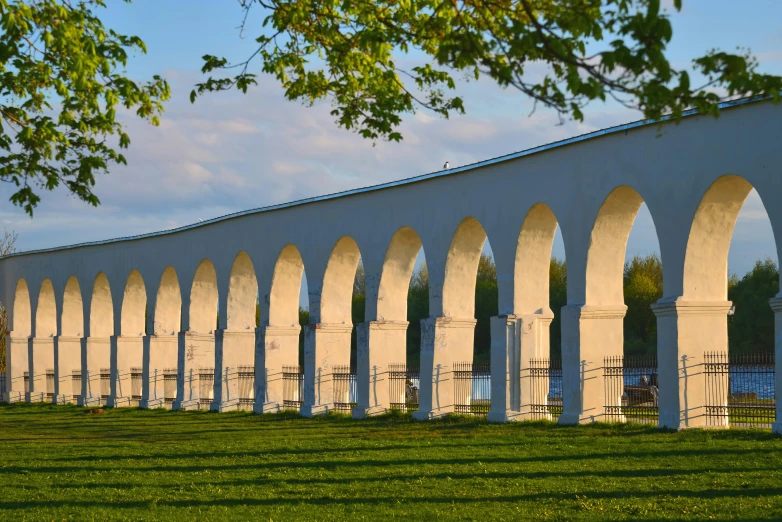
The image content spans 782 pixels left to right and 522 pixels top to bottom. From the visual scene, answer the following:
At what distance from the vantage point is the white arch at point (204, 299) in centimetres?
2839

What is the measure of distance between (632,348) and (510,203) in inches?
1069

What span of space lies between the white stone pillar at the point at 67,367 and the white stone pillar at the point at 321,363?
1261cm

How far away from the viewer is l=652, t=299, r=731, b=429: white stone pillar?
15.8 m

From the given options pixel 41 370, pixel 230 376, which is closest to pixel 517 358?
pixel 230 376

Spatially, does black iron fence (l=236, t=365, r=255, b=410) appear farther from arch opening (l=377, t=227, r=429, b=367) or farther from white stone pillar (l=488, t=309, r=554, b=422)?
white stone pillar (l=488, t=309, r=554, b=422)

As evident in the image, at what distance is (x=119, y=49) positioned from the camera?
10828 mm

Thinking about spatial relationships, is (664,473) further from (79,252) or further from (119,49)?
(79,252)

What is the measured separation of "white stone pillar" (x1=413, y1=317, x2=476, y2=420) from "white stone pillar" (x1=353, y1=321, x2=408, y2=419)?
1.44 meters

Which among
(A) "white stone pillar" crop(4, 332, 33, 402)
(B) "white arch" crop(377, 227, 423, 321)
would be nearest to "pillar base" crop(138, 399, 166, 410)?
(A) "white stone pillar" crop(4, 332, 33, 402)

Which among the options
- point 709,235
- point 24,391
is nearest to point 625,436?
point 709,235

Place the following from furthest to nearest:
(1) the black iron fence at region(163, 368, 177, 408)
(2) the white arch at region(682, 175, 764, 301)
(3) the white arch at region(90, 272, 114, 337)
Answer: (3) the white arch at region(90, 272, 114, 337)
(1) the black iron fence at region(163, 368, 177, 408)
(2) the white arch at region(682, 175, 764, 301)

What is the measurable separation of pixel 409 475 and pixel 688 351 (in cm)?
479

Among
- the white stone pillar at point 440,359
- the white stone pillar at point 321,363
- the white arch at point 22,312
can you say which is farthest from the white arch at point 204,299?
the white arch at point 22,312

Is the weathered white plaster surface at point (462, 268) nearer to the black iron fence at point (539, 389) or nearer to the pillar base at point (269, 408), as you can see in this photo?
the pillar base at point (269, 408)
